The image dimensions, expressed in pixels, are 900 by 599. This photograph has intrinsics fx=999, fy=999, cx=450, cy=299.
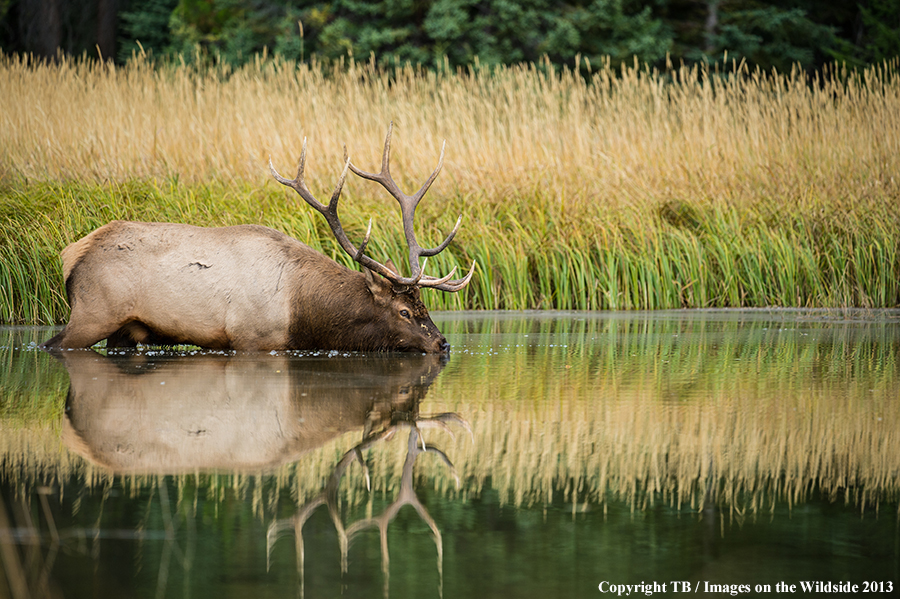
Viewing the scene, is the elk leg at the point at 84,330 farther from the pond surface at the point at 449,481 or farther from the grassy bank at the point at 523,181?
→ the grassy bank at the point at 523,181

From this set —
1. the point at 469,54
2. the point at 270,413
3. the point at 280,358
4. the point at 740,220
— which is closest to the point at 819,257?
the point at 740,220

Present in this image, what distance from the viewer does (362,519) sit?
2.41 metres

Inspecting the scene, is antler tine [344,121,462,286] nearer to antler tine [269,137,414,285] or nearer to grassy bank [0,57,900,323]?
antler tine [269,137,414,285]

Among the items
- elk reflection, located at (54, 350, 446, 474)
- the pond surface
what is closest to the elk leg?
elk reflection, located at (54, 350, 446, 474)

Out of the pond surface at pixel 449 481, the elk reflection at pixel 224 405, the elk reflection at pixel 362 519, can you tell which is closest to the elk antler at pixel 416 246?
the elk reflection at pixel 224 405

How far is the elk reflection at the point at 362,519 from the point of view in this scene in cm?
218

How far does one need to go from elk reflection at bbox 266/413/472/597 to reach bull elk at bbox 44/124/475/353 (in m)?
2.83

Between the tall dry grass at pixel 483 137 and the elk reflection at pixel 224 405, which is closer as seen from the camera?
the elk reflection at pixel 224 405

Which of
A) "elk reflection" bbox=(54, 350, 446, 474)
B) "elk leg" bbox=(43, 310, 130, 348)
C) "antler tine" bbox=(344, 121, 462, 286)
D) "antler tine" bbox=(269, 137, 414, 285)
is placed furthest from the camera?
"antler tine" bbox=(344, 121, 462, 286)

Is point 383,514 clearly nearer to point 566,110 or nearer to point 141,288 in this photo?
point 141,288

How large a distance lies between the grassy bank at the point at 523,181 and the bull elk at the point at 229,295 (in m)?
2.16

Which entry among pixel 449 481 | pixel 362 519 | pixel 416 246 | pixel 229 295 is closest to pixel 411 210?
pixel 416 246

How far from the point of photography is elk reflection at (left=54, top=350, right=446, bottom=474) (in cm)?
306

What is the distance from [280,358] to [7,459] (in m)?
2.78
